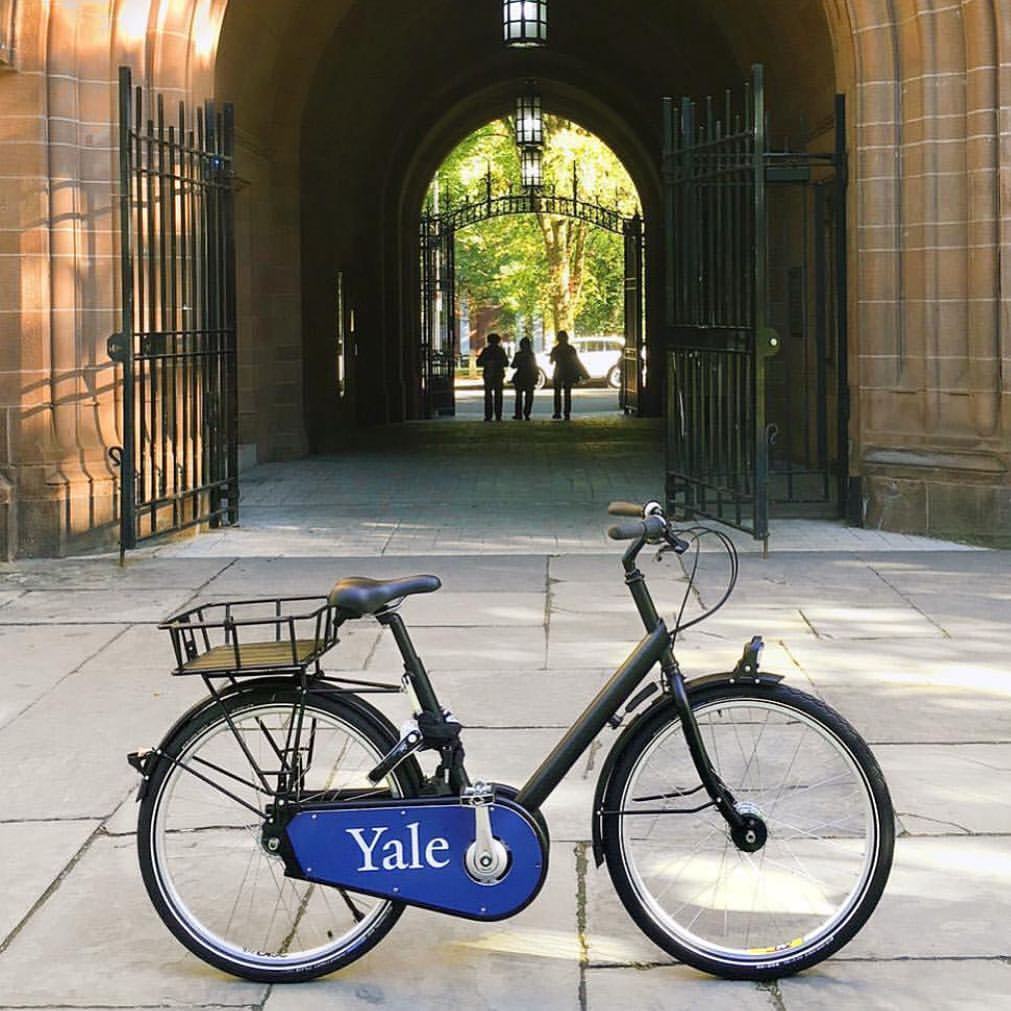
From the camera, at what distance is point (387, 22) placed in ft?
74.6

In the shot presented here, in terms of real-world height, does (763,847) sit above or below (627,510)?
below

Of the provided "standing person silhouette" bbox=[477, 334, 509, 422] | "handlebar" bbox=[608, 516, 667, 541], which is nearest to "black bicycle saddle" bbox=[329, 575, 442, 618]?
"handlebar" bbox=[608, 516, 667, 541]

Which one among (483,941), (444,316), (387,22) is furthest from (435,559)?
Answer: (444,316)

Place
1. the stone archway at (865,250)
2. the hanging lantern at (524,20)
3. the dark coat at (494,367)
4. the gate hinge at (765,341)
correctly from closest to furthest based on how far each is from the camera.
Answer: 1. the gate hinge at (765,341)
2. the stone archway at (865,250)
3. the hanging lantern at (524,20)
4. the dark coat at (494,367)

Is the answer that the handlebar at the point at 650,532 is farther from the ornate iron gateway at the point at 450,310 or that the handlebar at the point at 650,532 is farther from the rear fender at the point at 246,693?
the ornate iron gateway at the point at 450,310

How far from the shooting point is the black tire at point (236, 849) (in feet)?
13.9

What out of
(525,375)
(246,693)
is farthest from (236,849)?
(525,375)

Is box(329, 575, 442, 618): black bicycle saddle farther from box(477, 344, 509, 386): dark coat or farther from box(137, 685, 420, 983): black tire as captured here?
box(477, 344, 509, 386): dark coat

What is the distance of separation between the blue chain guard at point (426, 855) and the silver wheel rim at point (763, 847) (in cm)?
23

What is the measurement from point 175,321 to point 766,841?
26.6 feet

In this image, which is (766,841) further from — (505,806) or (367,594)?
(367,594)

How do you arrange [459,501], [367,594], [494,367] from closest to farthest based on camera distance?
[367,594], [459,501], [494,367]

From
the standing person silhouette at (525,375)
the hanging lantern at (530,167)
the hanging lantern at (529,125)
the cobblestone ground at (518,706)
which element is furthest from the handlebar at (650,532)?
the hanging lantern at (530,167)

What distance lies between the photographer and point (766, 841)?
434 cm
